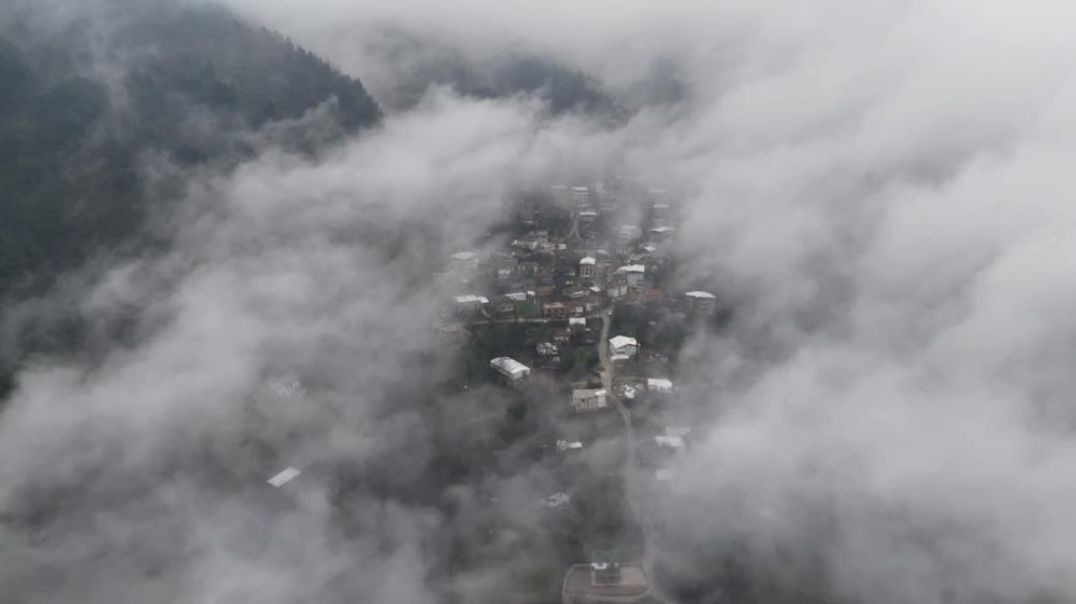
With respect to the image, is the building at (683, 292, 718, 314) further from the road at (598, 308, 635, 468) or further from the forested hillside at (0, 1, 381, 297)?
the forested hillside at (0, 1, 381, 297)

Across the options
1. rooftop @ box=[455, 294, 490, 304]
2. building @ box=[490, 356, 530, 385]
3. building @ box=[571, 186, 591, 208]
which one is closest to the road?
building @ box=[490, 356, 530, 385]

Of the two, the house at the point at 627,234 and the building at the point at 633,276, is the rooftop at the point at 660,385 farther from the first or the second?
the house at the point at 627,234

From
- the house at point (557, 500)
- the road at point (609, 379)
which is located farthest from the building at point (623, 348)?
the house at point (557, 500)

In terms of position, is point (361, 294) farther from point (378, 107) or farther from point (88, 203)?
point (378, 107)

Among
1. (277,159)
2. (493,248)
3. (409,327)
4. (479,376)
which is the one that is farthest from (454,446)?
(277,159)

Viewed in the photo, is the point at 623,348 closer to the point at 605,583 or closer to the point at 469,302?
the point at 469,302

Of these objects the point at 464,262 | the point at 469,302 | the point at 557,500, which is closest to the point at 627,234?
the point at 464,262
